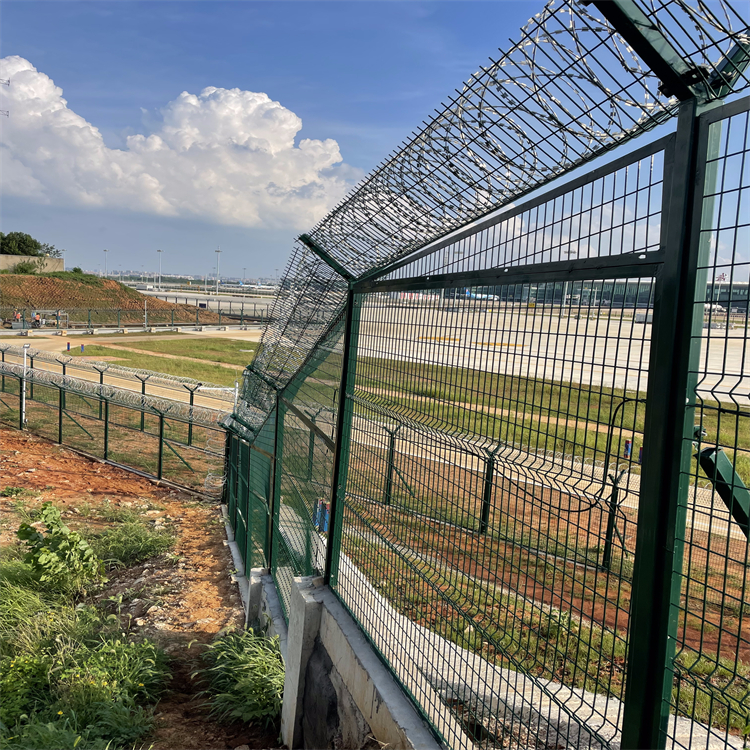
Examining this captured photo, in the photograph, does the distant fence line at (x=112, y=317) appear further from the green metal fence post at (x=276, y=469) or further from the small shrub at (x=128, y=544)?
the green metal fence post at (x=276, y=469)

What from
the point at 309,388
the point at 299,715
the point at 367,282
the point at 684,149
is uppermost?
the point at 684,149

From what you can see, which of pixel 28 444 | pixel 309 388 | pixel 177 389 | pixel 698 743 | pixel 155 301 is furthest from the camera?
pixel 155 301

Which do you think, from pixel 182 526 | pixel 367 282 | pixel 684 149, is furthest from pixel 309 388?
pixel 182 526

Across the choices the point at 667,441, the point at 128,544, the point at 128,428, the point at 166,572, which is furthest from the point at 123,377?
the point at 667,441

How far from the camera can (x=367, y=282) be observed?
359 cm

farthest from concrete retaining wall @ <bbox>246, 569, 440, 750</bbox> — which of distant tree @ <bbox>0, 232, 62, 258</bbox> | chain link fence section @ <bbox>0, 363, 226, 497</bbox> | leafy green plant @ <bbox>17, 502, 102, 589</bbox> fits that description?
distant tree @ <bbox>0, 232, 62, 258</bbox>

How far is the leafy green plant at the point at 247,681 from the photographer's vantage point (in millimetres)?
4102

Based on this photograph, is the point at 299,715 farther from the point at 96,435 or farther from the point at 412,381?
the point at 96,435

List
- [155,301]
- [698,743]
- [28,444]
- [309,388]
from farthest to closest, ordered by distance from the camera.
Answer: [155,301], [28,444], [309,388], [698,743]

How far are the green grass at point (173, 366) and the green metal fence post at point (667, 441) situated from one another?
23.8 metres

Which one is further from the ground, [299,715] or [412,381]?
[412,381]

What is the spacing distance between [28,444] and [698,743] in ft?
51.4

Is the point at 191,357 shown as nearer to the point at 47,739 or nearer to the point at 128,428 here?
the point at 128,428

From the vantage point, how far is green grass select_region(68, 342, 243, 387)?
25.9 m
